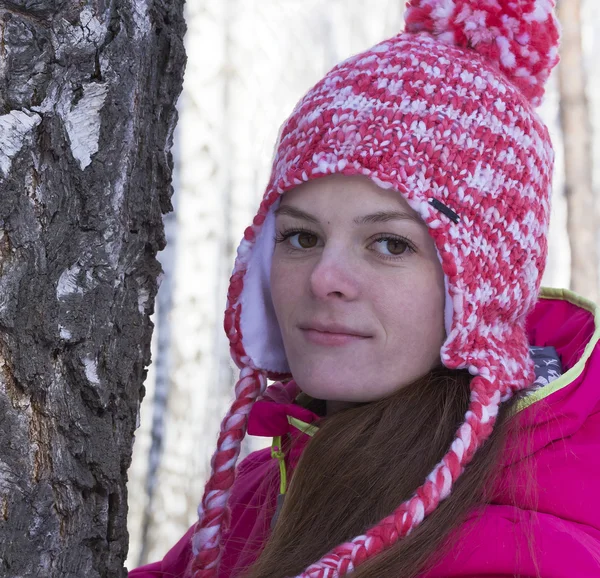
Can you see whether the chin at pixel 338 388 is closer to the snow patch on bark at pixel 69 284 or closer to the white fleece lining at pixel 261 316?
the white fleece lining at pixel 261 316

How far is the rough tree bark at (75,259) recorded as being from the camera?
47.1 inches

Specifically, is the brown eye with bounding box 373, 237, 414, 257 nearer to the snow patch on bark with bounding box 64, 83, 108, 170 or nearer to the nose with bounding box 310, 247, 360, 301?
the nose with bounding box 310, 247, 360, 301

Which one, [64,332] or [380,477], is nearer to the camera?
[64,332]

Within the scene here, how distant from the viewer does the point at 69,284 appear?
1.28m

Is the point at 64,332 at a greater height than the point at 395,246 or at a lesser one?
lesser

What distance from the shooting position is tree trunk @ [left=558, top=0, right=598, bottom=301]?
181 inches

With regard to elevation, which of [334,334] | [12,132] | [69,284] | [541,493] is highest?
[12,132]

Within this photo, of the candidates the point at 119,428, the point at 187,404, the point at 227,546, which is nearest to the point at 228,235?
the point at 187,404

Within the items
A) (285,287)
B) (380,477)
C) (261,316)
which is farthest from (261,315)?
(380,477)

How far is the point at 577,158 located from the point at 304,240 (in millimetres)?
3575

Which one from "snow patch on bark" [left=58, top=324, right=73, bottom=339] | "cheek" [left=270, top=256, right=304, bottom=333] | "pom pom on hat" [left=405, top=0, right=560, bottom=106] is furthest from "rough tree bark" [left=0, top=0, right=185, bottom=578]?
"pom pom on hat" [left=405, top=0, right=560, bottom=106]

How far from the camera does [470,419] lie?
4.76 feet

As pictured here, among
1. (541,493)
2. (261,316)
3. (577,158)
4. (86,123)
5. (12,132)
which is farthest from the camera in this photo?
(577,158)

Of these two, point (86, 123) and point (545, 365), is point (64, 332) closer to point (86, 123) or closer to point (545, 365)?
point (86, 123)
